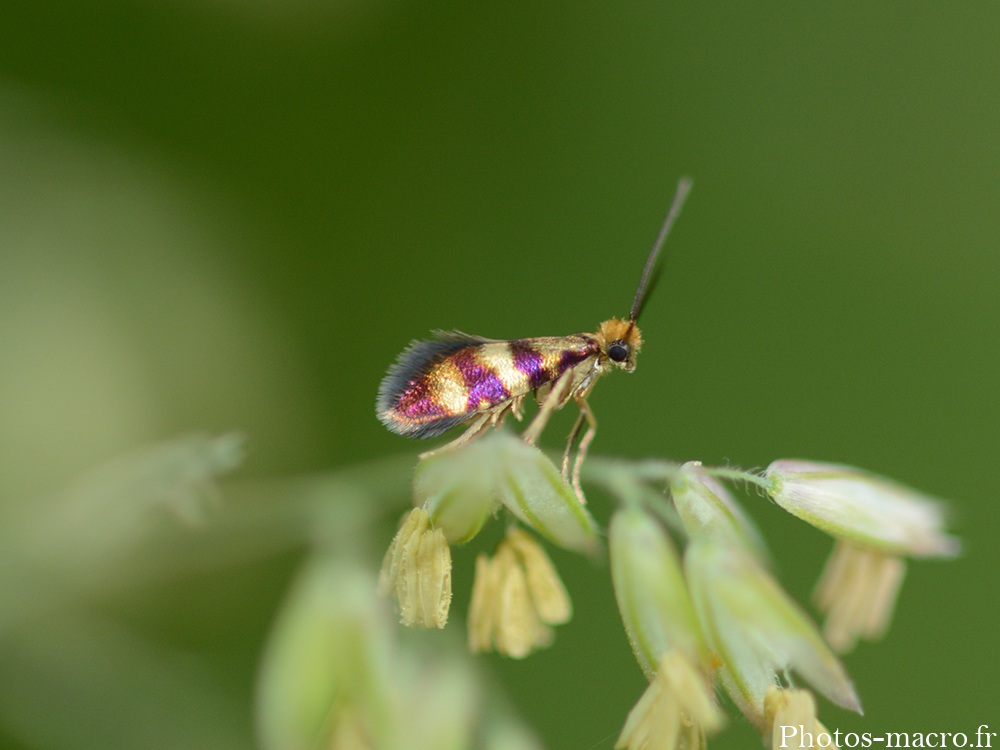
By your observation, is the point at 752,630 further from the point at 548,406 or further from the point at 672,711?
the point at 548,406

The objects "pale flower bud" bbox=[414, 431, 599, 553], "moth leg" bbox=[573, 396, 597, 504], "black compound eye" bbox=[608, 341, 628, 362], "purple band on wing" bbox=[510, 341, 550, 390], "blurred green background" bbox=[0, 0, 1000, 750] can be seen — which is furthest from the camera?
"blurred green background" bbox=[0, 0, 1000, 750]

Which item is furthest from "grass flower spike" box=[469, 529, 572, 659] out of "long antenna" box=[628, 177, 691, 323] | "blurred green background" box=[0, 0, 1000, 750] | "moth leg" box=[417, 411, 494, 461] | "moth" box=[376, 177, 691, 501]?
"blurred green background" box=[0, 0, 1000, 750]

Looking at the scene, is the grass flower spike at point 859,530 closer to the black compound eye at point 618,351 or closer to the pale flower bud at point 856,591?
the pale flower bud at point 856,591

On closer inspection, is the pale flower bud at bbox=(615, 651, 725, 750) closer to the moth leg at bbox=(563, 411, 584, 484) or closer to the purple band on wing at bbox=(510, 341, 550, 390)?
the moth leg at bbox=(563, 411, 584, 484)

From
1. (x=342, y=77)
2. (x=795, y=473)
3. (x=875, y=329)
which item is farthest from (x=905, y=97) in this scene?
(x=795, y=473)

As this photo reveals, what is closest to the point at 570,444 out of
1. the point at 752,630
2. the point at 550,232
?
the point at 752,630

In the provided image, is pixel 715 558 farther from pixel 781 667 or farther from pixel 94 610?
pixel 94 610
